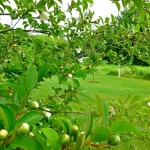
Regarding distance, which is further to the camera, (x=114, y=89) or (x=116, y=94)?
(x=114, y=89)

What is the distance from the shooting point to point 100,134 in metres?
0.63

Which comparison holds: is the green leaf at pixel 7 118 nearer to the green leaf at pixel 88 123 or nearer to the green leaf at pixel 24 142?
the green leaf at pixel 24 142

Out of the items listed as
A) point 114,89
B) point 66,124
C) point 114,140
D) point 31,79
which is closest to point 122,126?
point 114,140

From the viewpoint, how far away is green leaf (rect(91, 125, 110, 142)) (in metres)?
0.62

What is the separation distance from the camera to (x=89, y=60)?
7.38ft

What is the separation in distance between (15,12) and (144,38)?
1094 millimetres

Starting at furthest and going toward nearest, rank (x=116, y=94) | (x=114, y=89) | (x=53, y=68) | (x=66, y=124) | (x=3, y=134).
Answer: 1. (x=114, y=89)
2. (x=116, y=94)
3. (x=53, y=68)
4. (x=66, y=124)
5. (x=3, y=134)

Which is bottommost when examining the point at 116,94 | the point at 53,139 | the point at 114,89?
the point at 114,89

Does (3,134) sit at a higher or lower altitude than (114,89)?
higher

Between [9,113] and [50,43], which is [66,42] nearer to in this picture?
[50,43]

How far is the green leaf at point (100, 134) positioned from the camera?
2.04 feet

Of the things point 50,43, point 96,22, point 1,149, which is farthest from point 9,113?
point 96,22

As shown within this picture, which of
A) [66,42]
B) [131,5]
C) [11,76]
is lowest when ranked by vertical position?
[11,76]

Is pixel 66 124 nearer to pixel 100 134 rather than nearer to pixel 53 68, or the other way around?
pixel 100 134
